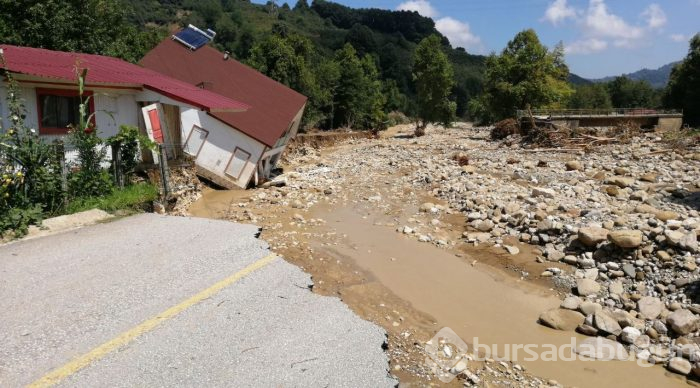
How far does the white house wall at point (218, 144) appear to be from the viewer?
14.6 m

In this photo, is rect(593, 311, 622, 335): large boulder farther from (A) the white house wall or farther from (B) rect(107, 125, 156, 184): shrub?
(A) the white house wall

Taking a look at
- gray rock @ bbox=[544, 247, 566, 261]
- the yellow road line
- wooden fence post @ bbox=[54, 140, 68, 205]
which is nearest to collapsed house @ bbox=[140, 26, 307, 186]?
wooden fence post @ bbox=[54, 140, 68, 205]

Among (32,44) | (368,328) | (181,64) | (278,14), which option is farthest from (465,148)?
(278,14)

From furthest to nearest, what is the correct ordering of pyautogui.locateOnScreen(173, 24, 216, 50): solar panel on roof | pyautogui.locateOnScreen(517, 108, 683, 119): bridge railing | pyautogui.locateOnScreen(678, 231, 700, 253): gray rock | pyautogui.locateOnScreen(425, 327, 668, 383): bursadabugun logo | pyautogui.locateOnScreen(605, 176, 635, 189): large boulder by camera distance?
pyautogui.locateOnScreen(517, 108, 683, 119): bridge railing, pyautogui.locateOnScreen(173, 24, 216, 50): solar panel on roof, pyautogui.locateOnScreen(605, 176, 635, 189): large boulder, pyautogui.locateOnScreen(678, 231, 700, 253): gray rock, pyautogui.locateOnScreen(425, 327, 668, 383): bursadabugun logo

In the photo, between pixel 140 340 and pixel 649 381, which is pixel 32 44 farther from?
pixel 649 381

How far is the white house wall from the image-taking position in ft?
47.8

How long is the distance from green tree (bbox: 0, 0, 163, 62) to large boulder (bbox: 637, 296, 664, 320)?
20996 millimetres

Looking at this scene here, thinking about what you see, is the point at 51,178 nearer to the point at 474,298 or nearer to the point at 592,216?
the point at 474,298

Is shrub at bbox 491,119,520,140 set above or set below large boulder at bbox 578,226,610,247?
above

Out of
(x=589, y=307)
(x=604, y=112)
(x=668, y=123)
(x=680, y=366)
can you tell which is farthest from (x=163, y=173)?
(x=604, y=112)

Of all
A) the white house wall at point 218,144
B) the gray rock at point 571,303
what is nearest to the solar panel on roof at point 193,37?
the white house wall at point 218,144

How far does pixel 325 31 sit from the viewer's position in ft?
380

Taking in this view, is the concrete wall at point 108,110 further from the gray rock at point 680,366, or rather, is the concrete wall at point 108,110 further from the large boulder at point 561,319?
the gray rock at point 680,366

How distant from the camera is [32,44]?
61.3 feet
